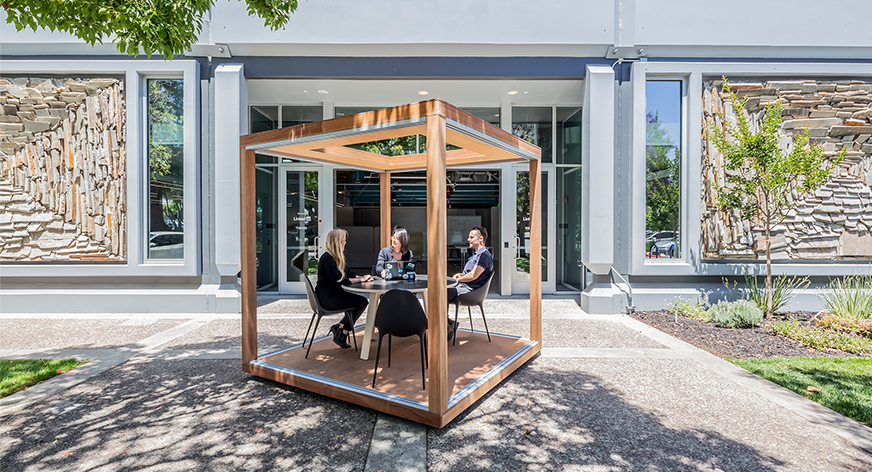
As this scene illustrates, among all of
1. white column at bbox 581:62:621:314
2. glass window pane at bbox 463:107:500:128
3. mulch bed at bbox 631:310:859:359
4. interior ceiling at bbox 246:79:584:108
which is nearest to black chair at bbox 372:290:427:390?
mulch bed at bbox 631:310:859:359

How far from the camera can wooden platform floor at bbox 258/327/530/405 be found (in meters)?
3.46

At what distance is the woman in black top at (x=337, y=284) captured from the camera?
4242 millimetres

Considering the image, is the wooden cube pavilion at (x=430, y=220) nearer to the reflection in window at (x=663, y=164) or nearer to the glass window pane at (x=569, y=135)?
the reflection in window at (x=663, y=164)

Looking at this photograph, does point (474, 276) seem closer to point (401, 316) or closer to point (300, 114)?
point (401, 316)

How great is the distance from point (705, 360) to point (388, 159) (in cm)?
436

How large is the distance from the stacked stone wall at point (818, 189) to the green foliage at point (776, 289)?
358mm

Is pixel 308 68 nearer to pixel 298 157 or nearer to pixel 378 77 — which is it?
pixel 378 77

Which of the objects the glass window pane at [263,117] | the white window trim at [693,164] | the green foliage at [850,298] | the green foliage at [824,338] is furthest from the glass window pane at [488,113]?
the green foliage at [850,298]

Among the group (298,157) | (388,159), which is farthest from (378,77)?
(298,157)

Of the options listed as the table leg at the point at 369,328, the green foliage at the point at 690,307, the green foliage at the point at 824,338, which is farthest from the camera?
the green foliage at the point at 690,307

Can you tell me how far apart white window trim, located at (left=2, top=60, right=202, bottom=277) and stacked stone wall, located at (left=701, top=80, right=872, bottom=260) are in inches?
325

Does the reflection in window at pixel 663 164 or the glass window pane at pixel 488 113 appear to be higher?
the glass window pane at pixel 488 113

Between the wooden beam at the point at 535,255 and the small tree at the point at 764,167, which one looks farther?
the small tree at the point at 764,167

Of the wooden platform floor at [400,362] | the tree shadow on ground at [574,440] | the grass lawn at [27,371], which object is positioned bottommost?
the tree shadow on ground at [574,440]
